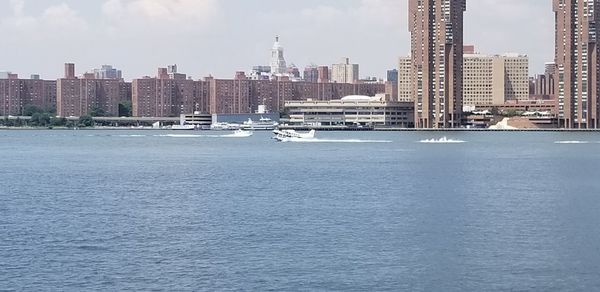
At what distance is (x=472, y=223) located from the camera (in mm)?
37312

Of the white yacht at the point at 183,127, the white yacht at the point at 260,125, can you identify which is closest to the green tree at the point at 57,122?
the white yacht at the point at 183,127

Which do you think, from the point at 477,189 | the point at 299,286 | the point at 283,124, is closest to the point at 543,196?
the point at 477,189

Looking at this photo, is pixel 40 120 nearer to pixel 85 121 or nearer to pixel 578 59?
pixel 85 121

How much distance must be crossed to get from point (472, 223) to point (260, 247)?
8.02 meters

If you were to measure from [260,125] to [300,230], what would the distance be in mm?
148646

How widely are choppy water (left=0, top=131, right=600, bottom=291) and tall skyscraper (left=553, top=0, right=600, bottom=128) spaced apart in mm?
91643

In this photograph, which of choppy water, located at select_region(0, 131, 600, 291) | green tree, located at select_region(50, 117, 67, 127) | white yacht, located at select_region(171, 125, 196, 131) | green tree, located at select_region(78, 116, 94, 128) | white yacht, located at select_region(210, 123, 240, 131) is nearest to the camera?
choppy water, located at select_region(0, 131, 600, 291)

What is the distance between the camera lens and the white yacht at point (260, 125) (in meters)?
181

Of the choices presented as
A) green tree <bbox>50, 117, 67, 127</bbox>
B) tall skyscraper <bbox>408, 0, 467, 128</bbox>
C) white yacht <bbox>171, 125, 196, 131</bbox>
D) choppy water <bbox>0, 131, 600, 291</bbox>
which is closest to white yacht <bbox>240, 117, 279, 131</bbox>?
white yacht <bbox>171, 125, 196, 131</bbox>

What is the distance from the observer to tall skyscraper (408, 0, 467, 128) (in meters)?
159

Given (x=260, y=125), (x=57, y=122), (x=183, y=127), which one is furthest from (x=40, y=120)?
(x=260, y=125)

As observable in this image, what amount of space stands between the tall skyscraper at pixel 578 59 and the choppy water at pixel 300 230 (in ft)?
301

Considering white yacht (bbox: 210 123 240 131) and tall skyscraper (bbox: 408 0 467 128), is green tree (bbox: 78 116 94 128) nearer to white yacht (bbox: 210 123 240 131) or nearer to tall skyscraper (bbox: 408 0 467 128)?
white yacht (bbox: 210 123 240 131)

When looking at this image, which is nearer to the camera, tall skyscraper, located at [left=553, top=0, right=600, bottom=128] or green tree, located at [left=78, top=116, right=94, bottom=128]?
tall skyscraper, located at [left=553, top=0, right=600, bottom=128]
